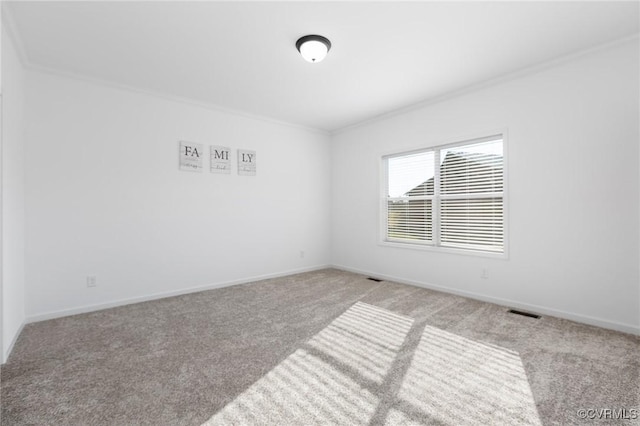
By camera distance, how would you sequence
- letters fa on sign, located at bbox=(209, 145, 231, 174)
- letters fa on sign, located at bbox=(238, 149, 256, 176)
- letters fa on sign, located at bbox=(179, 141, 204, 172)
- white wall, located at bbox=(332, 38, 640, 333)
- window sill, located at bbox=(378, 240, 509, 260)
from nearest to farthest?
white wall, located at bbox=(332, 38, 640, 333)
window sill, located at bbox=(378, 240, 509, 260)
letters fa on sign, located at bbox=(179, 141, 204, 172)
letters fa on sign, located at bbox=(209, 145, 231, 174)
letters fa on sign, located at bbox=(238, 149, 256, 176)

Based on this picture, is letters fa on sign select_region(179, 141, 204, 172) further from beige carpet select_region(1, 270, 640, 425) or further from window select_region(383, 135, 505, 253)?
window select_region(383, 135, 505, 253)

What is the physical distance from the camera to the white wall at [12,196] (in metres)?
2.35

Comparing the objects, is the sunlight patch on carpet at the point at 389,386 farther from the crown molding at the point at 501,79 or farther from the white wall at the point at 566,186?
the crown molding at the point at 501,79

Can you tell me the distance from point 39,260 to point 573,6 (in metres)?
5.45

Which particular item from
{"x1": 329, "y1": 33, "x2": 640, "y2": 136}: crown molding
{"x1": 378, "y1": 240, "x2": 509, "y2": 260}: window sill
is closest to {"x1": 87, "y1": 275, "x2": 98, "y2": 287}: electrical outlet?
{"x1": 378, "y1": 240, "x2": 509, "y2": 260}: window sill

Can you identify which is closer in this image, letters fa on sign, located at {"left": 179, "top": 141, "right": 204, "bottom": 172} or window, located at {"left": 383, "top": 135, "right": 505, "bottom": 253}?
window, located at {"left": 383, "top": 135, "right": 505, "bottom": 253}

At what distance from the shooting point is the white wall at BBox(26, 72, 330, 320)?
10.4 feet

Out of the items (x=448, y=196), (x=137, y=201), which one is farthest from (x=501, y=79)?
(x=137, y=201)

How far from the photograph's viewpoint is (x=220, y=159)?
4.41 metres

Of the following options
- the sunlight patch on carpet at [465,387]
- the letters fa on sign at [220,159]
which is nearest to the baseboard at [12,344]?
the letters fa on sign at [220,159]

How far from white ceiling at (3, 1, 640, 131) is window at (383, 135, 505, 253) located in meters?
0.93

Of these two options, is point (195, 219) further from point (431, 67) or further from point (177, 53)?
point (431, 67)

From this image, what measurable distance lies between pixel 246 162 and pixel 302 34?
2.45m

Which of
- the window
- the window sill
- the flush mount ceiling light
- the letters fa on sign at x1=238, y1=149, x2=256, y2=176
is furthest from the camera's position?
the letters fa on sign at x1=238, y1=149, x2=256, y2=176
